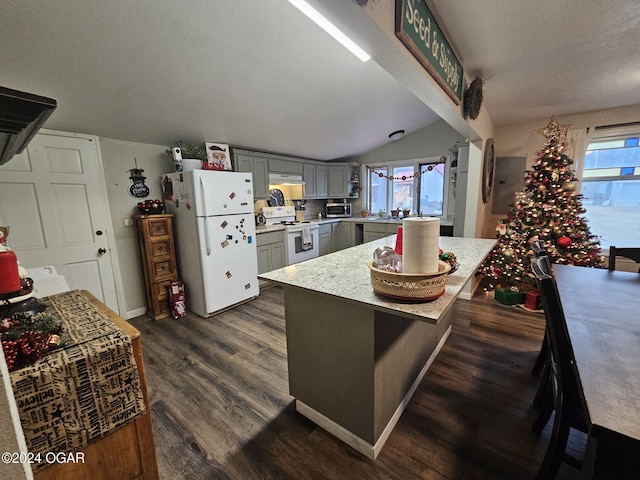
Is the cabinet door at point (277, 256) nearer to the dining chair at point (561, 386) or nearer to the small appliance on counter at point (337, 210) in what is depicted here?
the small appliance on counter at point (337, 210)

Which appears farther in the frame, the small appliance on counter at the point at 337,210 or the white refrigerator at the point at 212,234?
the small appliance on counter at the point at 337,210

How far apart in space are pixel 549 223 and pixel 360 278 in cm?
297

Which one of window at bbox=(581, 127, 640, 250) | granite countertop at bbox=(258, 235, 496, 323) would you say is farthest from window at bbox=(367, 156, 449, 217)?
granite countertop at bbox=(258, 235, 496, 323)

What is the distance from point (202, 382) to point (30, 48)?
7.95 feet

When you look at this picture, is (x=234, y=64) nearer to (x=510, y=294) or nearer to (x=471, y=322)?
(x=471, y=322)

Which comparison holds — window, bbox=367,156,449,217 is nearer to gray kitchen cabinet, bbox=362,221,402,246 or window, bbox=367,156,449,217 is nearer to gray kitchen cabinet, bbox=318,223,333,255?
gray kitchen cabinet, bbox=362,221,402,246

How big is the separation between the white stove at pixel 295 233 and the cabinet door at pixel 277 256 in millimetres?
104

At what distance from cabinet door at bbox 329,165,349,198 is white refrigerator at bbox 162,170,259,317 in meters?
2.36

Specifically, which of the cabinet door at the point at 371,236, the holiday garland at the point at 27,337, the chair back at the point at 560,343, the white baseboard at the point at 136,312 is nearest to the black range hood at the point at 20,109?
the holiday garland at the point at 27,337

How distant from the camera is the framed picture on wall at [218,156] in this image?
3178 mm

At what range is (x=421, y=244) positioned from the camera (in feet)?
3.19

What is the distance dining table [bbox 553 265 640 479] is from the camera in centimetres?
60

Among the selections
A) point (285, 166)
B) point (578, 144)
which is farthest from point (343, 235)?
point (578, 144)

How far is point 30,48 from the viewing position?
1530 mm
